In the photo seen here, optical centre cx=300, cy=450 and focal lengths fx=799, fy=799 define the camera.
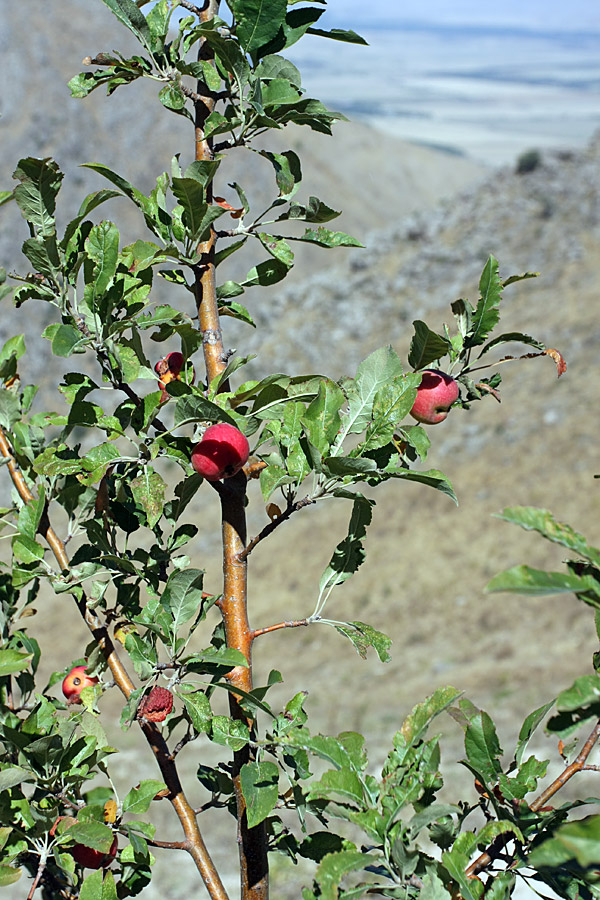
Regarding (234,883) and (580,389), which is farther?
(580,389)

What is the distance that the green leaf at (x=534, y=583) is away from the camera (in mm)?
770

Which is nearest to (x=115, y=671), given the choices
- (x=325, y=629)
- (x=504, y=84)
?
(x=325, y=629)

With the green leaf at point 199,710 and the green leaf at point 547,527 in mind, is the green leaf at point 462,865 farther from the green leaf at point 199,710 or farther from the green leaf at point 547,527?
the green leaf at point 547,527

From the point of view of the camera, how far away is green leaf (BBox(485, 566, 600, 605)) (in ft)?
2.53

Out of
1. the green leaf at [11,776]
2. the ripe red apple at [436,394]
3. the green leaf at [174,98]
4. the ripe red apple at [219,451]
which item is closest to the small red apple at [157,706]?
the green leaf at [11,776]

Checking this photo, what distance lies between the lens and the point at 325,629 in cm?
1170

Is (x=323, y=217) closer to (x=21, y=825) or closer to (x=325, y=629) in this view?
(x=21, y=825)

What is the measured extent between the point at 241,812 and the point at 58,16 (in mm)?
56066

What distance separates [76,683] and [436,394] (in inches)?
39.7

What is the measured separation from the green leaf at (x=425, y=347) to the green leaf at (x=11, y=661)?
0.79 m

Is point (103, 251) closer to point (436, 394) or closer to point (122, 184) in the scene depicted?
point (122, 184)

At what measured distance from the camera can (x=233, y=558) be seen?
1485mm

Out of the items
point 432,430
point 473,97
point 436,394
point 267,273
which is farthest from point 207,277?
point 473,97

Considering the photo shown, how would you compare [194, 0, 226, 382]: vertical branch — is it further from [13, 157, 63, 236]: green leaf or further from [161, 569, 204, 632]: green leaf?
[161, 569, 204, 632]: green leaf
